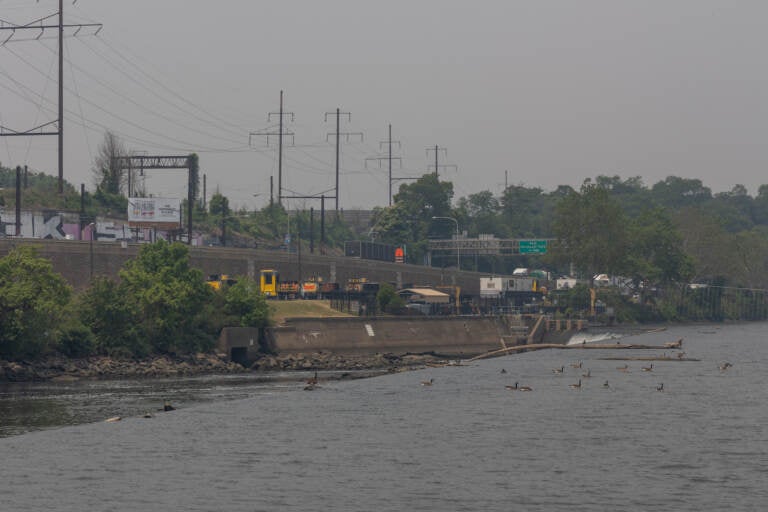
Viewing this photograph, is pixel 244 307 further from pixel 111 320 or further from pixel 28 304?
pixel 28 304

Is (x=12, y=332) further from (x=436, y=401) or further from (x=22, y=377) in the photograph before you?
(x=436, y=401)

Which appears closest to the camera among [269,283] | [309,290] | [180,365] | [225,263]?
[180,365]

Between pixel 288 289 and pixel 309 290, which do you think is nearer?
pixel 288 289

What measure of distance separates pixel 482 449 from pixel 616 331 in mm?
139238

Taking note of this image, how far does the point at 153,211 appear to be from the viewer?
161 m

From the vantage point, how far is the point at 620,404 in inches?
3164

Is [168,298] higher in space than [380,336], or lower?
higher

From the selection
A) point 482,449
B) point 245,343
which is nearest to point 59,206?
point 245,343

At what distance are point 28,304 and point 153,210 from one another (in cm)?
6531

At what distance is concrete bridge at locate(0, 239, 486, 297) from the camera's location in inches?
4801

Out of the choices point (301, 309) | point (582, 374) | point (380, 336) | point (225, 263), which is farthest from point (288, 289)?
point (582, 374)

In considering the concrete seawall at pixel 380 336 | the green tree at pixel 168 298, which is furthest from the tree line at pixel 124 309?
the concrete seawall at pixel 380 336

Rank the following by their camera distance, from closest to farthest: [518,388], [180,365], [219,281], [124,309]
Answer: [518,388] < [180,365] < [124,309] < [219,281]

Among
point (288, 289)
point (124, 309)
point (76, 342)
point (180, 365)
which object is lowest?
point (180, 365)
